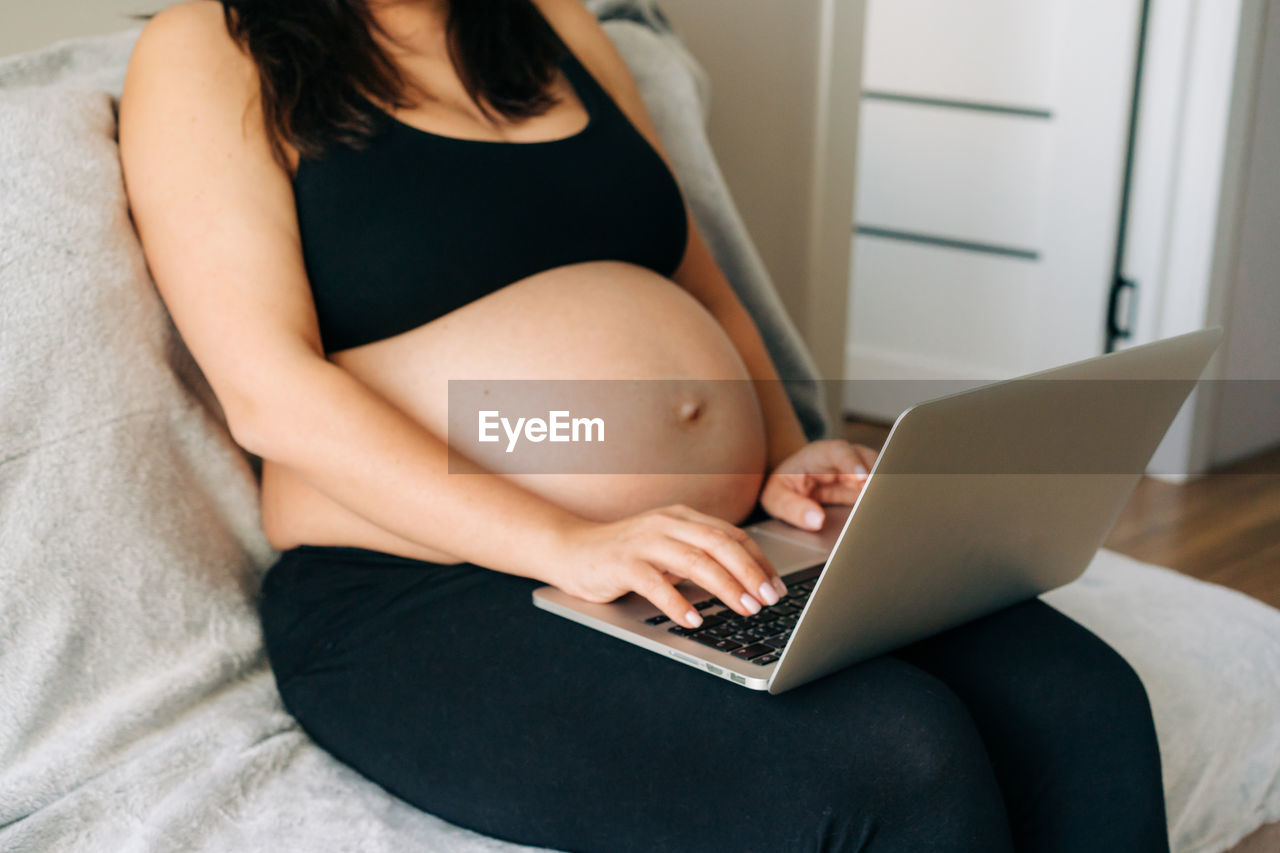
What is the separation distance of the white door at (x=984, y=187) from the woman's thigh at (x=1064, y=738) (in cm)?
163

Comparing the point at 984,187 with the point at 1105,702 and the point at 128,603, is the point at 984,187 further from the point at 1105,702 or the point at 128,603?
the point at 128,603

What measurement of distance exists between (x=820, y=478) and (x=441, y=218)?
399mm

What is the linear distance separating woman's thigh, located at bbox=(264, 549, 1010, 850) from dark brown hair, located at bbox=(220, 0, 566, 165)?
38 cm

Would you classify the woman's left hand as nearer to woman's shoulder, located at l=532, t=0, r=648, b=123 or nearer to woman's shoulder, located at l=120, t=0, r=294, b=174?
woman's shoulder, located at l=532, t=0, r=648, b=123

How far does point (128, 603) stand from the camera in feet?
2.92

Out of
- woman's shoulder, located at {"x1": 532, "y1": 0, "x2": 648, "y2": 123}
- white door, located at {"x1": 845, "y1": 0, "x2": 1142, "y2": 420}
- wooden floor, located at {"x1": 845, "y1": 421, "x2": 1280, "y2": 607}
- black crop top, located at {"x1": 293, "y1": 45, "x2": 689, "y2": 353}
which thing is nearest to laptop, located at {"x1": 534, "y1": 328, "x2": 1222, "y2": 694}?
black crop top, located at {"x1": 293, "y1": 45, "x2": 689, "y2": 353}

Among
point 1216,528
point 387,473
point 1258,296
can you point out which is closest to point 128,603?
point 387,473

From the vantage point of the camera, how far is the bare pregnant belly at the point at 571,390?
961mm

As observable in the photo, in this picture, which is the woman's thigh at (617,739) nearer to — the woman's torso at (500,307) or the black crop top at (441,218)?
the woman's torso at (500,307)

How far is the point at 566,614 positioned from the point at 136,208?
473 millimetres

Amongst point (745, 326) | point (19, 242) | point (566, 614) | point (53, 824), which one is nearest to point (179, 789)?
point (53, 824)

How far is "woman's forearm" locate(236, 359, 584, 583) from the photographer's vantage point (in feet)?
2.88

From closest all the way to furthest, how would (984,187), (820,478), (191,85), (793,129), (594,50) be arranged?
(191,85), (820,478), (594,50), (793,129), (984,187)

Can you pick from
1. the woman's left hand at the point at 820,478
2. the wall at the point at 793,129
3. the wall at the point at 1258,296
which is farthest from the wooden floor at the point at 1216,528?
the woman's left hand at the point at 820,478
